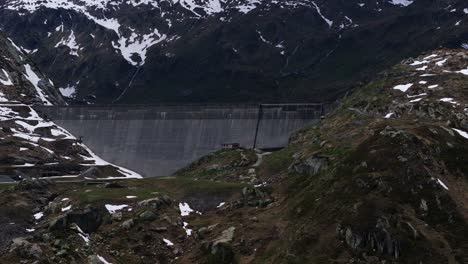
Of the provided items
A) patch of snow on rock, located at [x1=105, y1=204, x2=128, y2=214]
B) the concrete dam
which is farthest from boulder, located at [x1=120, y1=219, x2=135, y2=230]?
the concrete dam

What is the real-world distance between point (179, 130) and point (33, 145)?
115 feet

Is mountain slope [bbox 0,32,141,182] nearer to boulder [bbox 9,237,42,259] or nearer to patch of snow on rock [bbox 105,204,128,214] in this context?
patch of snow on rock [bbox 105,204,128,214]

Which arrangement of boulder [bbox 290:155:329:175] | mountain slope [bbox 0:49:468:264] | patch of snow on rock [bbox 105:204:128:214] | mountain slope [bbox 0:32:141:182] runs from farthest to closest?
mountain slope [bbox 0:32:141:182] < patch of snow on rock [bbox 105:204:128:214] < boulder [bbox 290:155:329:175] < mountain slope [bbox 0:49:468:264]

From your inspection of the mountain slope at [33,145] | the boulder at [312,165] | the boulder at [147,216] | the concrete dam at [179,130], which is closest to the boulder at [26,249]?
the boulder at [147,216]

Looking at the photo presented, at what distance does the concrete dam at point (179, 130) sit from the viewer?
155 meters

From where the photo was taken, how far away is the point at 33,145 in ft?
490

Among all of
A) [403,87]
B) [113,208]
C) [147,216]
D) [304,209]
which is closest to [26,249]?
[147,216]

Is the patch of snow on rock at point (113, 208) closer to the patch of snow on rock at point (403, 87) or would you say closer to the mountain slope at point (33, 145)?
the mountain slope at point (33, 145)

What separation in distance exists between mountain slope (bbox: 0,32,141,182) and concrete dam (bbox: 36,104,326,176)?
5.35 meters

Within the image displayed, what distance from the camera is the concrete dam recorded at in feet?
508

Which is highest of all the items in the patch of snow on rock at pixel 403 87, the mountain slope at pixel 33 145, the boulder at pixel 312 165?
the patch of snow on rock at pixel 403 87

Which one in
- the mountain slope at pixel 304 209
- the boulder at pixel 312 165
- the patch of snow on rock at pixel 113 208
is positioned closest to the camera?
the mountain slope at pixel 304 209

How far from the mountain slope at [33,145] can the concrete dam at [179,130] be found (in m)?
5.35

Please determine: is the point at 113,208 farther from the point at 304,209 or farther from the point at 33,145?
the point at 33,145
